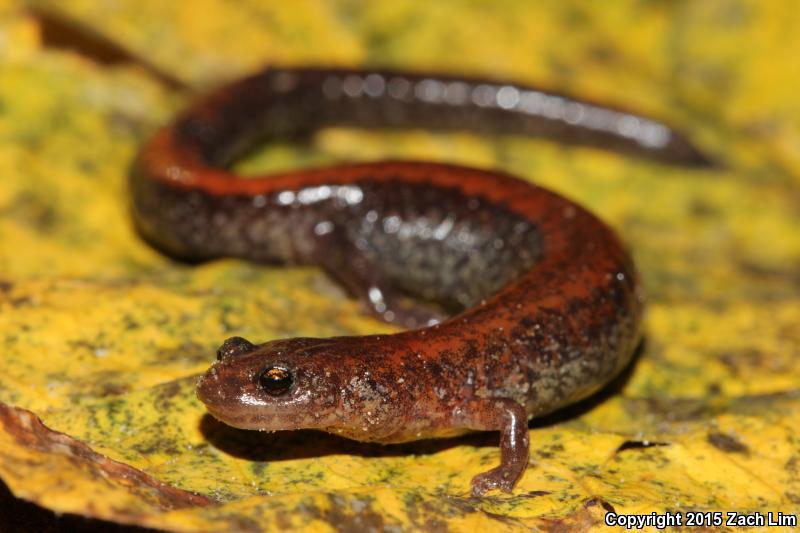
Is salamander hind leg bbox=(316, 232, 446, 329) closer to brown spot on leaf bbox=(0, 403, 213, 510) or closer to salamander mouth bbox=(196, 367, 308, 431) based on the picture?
salamander mouth bbox=(196, 367, 308, 431)

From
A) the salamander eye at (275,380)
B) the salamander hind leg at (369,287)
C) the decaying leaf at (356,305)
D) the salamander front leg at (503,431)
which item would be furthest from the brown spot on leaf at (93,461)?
the salamander hind leg at (369,287)

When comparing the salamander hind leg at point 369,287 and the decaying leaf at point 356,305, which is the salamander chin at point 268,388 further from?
the salamander hind leg at point 369,287

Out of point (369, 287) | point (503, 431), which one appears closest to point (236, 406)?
point (503, 431)

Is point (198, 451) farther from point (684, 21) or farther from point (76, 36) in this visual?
point (684, 21)

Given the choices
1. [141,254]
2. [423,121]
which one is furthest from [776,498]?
[423,121]

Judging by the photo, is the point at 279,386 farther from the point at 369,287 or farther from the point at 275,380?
the point at 369,287

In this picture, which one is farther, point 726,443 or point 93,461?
point 726,443
